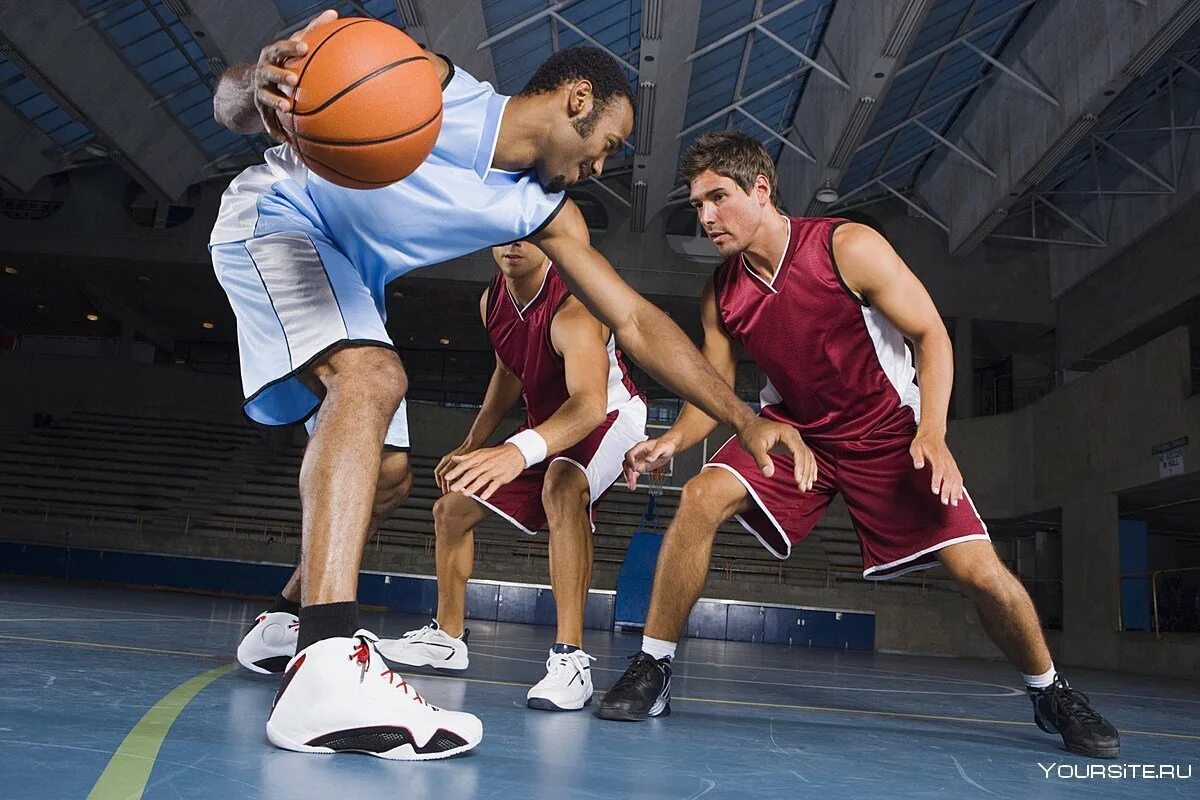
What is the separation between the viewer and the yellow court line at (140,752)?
1.30m

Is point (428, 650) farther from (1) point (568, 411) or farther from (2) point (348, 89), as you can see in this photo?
(2) point (348, 89)

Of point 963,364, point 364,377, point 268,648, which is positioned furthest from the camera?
point 963,364

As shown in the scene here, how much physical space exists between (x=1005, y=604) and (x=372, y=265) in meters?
2.10

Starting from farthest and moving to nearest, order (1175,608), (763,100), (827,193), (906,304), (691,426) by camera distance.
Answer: (763,100)
(827,193)
(1175,608)
(691,426)
(906,304)

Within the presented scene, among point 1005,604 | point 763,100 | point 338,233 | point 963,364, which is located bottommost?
point 1005,604

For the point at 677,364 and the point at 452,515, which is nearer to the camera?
the point at 677,364

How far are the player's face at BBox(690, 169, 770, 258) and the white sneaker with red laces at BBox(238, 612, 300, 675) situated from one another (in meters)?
1.83

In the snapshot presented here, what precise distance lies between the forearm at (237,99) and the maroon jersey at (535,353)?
174 cm

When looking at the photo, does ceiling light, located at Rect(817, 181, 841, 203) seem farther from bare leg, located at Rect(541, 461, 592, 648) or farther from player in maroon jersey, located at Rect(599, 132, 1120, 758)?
bare leg, located at Rect(541, 461, 592, 648)

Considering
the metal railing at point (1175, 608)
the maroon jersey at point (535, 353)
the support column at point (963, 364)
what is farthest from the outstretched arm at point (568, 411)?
the support column at point (963, 364)

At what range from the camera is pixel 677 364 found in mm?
2303

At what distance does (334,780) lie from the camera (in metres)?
1.48

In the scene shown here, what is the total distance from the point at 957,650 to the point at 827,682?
966cm

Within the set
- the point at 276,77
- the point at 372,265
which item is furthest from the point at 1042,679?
the point at 276,77
